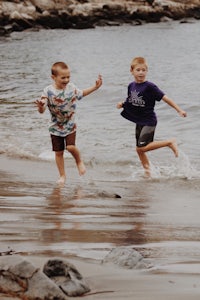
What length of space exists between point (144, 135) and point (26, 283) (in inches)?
208

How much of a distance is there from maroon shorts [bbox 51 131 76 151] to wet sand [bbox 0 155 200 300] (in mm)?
380

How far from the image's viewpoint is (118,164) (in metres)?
9.05

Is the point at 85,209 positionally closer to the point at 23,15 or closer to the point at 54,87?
the point at 54,87

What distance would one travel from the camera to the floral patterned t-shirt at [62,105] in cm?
698

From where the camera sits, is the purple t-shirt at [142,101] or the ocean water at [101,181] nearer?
the ocean water at [101,181]

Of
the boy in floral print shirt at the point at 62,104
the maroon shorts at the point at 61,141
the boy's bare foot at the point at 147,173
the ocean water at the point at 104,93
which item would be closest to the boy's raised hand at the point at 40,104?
the boy in floral print shirt at the point at 62,104

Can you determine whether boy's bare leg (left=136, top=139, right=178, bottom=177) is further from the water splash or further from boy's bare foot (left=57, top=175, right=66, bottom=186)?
boy's bare foot (left=57, top=175, right=66, bottom=186)

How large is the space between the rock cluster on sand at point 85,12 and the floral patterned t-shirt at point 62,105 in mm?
42239

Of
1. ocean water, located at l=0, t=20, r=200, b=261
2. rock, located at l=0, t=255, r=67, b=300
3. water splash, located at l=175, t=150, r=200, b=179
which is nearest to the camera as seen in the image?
rock, located at l=0, t=255, r=67, b=300

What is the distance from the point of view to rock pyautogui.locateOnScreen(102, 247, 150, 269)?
3270mm

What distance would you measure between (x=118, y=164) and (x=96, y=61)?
21101 mm

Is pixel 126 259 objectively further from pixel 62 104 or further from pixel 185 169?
pixel 185 169

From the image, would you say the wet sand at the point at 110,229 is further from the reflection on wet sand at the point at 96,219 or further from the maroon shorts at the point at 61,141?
the maroon shorts at the point at 61,141

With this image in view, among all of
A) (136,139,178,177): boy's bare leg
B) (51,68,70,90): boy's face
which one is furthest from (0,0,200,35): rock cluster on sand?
(51,68,70,90): boy's face
